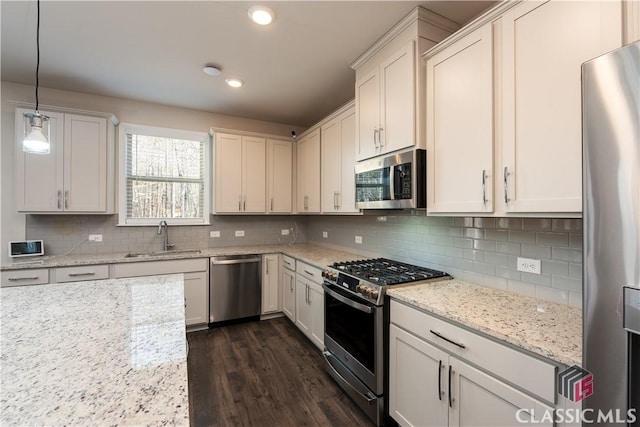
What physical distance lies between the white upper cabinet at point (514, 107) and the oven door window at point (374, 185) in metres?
0.34

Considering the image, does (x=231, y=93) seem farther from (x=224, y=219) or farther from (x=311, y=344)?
(x=311, y=344)

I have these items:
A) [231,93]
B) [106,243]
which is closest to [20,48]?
[231,93]

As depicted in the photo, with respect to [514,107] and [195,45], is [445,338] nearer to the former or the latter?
[514,107]

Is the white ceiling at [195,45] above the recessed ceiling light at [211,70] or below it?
above

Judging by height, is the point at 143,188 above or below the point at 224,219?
above

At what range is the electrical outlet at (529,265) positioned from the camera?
1625 millimetres

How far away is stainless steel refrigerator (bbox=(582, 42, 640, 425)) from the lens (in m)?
0.74

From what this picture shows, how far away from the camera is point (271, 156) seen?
3.97m

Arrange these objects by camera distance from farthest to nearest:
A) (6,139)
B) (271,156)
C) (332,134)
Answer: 1. (271,156)
2. (332,134)
3. (6,139)

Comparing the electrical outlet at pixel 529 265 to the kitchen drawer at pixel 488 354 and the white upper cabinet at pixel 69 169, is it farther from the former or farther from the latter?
the white upper cabinet at pixel 69 169

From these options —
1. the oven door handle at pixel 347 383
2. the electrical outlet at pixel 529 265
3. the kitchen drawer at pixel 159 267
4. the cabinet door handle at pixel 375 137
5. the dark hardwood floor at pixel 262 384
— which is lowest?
the dark hardwood floor at pixel 262 384

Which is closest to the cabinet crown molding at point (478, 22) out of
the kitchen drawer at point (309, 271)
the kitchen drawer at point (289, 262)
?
the kitchen drawer at point (309, 271)

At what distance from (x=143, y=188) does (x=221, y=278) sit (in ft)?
5.12

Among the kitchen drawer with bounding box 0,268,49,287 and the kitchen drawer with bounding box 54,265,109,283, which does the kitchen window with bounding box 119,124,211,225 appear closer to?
the kitchen drawer with bounding box 54,265,109,283
